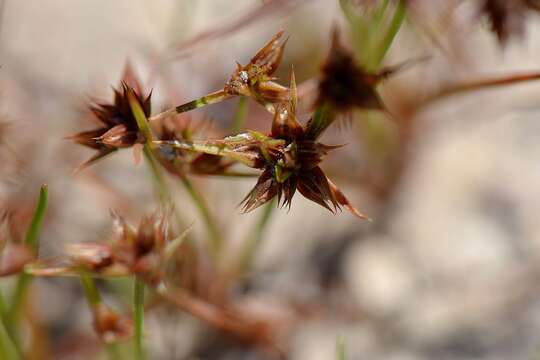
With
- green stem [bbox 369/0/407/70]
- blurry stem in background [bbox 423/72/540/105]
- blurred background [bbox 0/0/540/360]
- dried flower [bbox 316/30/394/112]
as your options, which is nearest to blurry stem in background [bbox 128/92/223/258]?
blurred background [bbox 0/0/540/360]

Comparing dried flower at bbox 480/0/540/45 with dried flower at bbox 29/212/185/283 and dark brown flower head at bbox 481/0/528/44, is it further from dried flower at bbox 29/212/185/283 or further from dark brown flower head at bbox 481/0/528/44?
dried flower at bbox 29/212/185/283

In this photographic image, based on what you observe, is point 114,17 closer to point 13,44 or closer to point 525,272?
point 13,44

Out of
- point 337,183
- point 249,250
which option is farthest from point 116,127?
point 337,183

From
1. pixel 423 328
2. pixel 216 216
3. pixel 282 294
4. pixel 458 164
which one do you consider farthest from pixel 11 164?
pixel 458 164

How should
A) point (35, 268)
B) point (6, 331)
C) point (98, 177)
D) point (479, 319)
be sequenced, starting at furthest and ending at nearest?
point (98, 177) → point (479, 319) → point (6, 331) → point (35, 268)

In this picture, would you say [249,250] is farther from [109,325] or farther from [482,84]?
[482,84]
